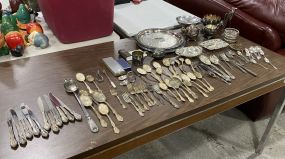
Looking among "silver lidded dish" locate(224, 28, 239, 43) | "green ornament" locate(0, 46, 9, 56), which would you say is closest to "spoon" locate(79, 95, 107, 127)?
"green ornament" locate(0, 46, 9, 56)

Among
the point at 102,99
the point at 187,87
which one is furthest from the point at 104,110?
the point at 187,87

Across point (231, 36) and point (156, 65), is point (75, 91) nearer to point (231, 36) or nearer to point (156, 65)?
point (156, 65)

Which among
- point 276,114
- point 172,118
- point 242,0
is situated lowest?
point 276,114

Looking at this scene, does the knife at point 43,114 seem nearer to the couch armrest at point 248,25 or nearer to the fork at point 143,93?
the fork at point 143,93

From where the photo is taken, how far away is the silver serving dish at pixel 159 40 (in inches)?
39.9

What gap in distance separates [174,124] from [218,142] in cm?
71

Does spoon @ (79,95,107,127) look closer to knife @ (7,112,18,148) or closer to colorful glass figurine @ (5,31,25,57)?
knife @ (7,112,18,148)

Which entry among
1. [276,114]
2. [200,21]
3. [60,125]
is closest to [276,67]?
[276,114]

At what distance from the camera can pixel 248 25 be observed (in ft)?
4.27

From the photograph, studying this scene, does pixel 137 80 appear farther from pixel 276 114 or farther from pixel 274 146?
pixel 274 146

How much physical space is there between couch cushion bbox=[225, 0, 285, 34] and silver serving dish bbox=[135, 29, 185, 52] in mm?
551

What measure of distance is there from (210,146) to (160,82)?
0.64m

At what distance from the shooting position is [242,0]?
1.46 metres

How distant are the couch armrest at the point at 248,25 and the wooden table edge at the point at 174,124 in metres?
0.36
